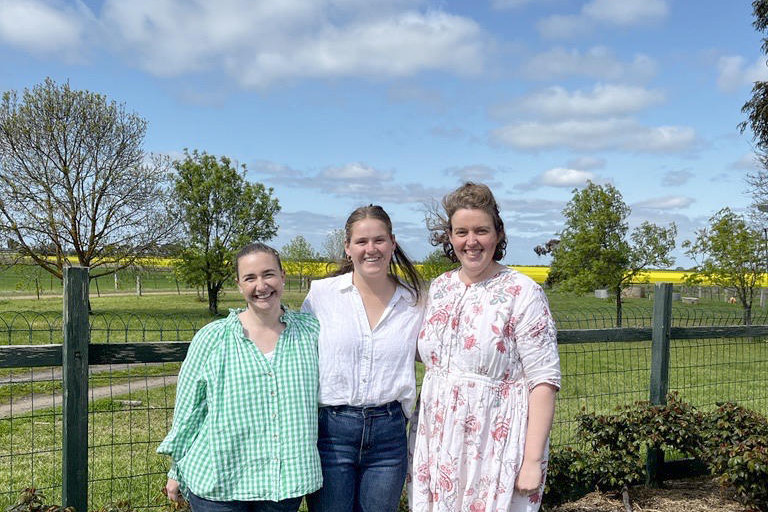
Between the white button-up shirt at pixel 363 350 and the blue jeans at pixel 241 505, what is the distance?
17.3 inches

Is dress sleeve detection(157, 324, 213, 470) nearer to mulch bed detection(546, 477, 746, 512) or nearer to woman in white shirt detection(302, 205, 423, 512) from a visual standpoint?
woman in white shirt detection(302, 205, 423, 512)

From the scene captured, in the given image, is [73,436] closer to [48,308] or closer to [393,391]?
[393,391]

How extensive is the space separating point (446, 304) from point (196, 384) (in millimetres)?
1083

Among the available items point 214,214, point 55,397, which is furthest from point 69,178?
point 55,397

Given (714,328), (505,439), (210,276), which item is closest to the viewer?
(505,439)

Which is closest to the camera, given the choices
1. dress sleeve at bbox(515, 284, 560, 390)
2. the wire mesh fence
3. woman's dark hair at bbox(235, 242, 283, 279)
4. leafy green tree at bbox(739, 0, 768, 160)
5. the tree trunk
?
dress sleeve at bbox(515, 284, 560, 390)

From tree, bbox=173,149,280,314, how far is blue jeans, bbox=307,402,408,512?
86.6 feet

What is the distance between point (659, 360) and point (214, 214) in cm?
2673

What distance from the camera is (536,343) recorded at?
2584 mm

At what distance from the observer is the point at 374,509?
2.81 meters

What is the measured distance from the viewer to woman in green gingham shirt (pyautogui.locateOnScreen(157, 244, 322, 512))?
264cm

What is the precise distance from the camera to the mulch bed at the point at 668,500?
4.96 metres

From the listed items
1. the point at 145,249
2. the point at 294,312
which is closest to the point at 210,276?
the point at 145,249

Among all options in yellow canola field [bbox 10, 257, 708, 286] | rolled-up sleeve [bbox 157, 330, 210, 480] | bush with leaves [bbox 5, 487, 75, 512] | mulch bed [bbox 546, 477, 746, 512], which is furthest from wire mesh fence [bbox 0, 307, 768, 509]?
yellow canola field [bbox 10, 257, 708, 286]
